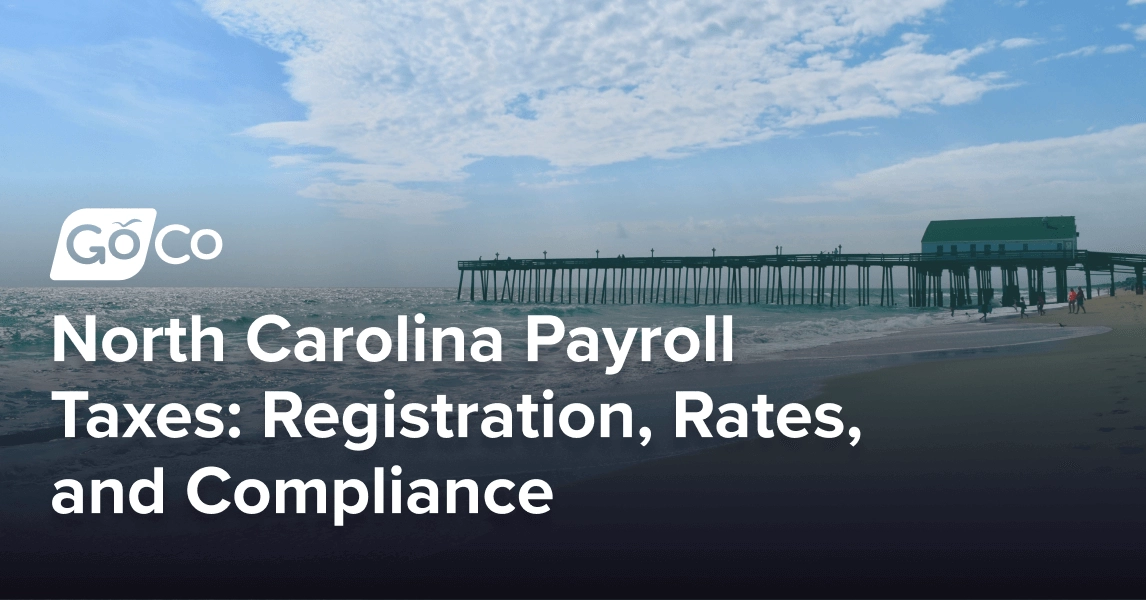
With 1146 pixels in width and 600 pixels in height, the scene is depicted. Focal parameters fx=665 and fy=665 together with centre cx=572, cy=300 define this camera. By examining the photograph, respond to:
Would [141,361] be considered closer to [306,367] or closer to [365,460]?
[306,367]

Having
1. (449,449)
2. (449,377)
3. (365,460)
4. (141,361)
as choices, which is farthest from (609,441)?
(141,361)

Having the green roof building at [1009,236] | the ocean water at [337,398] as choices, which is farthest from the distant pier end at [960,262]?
the ocean water at [337,398]

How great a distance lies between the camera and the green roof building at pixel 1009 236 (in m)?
46.9

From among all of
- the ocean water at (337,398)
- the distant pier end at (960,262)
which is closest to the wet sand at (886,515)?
the ocean water at (337,398)

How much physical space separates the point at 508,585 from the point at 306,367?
35.4 ft

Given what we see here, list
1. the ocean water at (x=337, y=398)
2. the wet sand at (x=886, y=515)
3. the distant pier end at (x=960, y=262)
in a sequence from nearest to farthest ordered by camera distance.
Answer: the wet sand at (x=886, y=515), the ocean water at (x=337, y=398), the distant pier end at (x=960, y=262)

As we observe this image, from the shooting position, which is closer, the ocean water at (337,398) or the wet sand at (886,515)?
the wet sand at (886,515)

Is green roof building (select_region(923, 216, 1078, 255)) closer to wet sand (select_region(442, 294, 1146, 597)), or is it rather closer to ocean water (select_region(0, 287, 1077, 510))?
ocean water (select_region(0, 287, 1077, 510))

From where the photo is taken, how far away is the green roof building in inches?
1848

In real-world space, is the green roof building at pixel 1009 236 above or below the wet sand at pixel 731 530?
above

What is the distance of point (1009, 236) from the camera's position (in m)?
47.9

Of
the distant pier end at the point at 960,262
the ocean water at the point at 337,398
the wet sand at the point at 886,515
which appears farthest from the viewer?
the distant pier end at the point at 960,262

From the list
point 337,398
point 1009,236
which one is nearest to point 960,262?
point 1009,236

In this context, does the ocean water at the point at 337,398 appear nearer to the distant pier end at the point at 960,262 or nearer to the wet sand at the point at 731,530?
the wet sand at the point at 731,530
